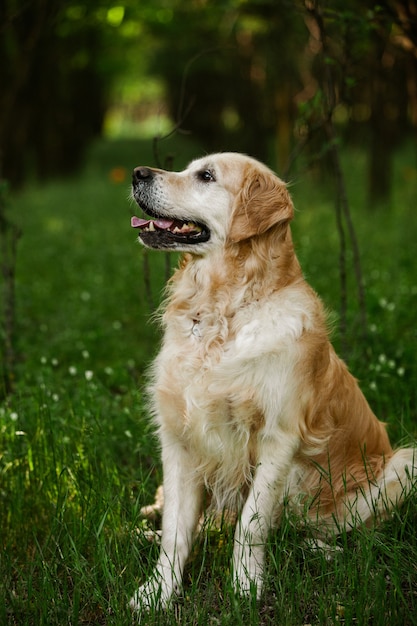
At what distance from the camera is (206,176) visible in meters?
3.27

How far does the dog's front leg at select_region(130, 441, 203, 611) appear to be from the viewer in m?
2.87

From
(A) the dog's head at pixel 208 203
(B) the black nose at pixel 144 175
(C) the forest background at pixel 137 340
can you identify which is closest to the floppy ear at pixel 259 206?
(A) the dog's head at pixel 208 203

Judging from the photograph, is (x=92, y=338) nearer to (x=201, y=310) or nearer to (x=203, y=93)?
(x=201, y=310)

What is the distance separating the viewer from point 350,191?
13.9 m

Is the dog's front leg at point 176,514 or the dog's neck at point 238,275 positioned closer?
the dog's front leg at point 176,514

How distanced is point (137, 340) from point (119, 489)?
2794mm

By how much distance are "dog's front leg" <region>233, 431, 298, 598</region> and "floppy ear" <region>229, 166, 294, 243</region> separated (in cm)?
88

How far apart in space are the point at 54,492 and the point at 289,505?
1116 millimetres

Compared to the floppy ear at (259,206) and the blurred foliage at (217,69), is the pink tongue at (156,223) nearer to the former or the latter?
the floppy ear at (259,206)

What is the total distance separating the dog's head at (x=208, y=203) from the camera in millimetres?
3109

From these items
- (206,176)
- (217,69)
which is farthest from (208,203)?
(217,69)

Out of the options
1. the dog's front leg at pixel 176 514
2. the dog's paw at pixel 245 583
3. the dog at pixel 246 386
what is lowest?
the dog's paw at pixel 245 583

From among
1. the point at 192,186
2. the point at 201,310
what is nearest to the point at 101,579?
the point at 201,310

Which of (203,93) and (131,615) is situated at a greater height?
(203,93)
